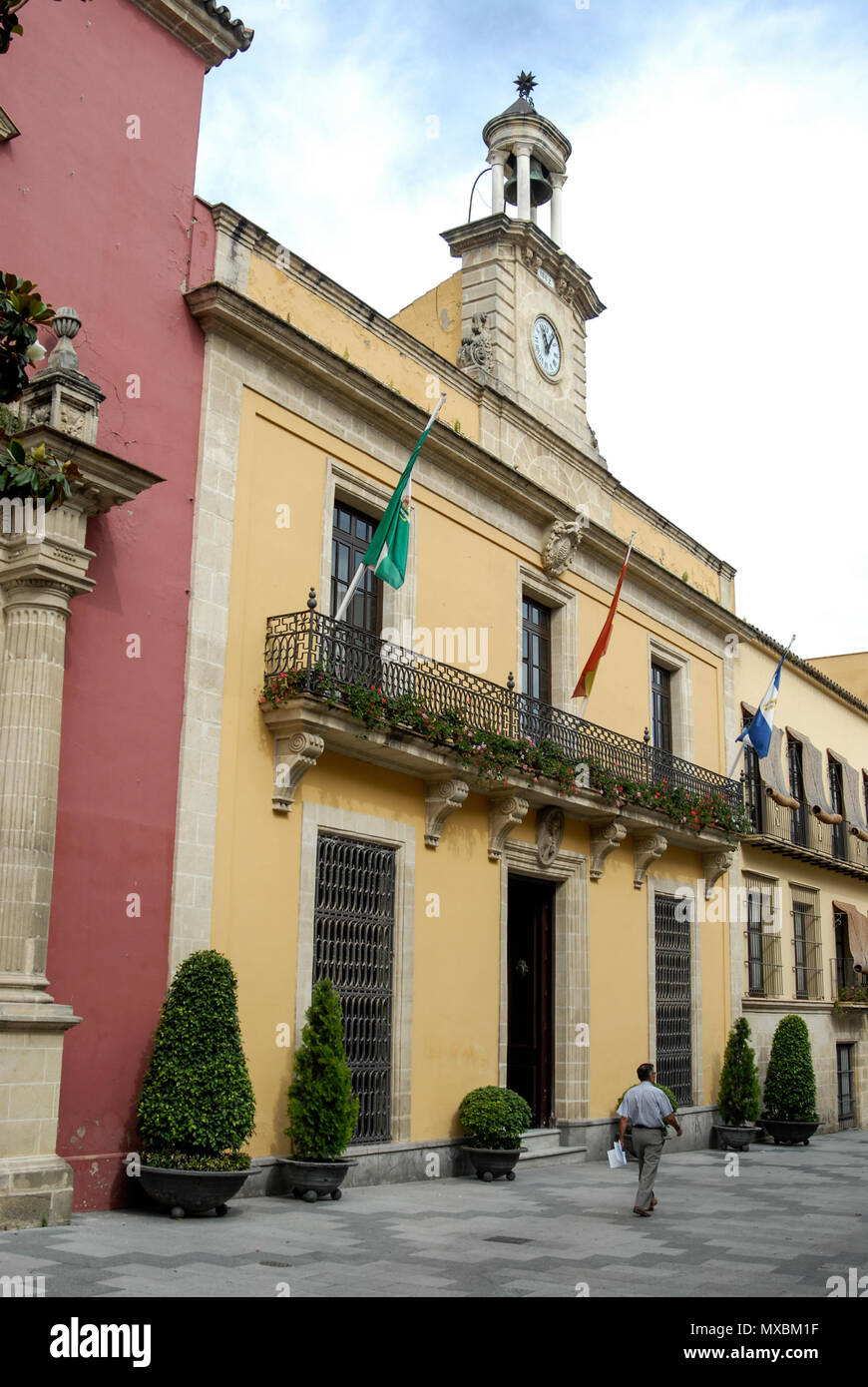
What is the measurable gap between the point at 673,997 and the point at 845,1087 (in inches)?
321

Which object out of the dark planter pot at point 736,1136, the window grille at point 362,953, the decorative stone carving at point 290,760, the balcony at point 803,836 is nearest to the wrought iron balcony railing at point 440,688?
the decorative stone carving at point 290,760

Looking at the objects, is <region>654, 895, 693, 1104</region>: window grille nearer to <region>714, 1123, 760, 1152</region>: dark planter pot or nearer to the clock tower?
<region>714, 1123, 760, 1152</region>: dark planter pot

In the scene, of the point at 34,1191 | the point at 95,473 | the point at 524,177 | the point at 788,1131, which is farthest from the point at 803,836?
the point at 34,1191

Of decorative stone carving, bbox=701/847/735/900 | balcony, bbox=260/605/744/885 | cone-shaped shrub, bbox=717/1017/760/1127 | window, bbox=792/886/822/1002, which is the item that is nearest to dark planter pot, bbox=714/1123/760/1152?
cone-shaped shrub, bbox=717/1017/760/1127

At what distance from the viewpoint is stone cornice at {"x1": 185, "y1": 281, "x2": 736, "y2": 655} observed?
1273cm

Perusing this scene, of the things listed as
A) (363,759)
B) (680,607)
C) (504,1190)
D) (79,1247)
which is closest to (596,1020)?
(504,1190)

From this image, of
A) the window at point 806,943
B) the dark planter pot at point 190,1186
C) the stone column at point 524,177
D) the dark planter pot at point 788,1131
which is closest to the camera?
the dark planter pot at point 190,1186

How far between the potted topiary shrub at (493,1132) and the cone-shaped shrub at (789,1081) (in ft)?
27.0

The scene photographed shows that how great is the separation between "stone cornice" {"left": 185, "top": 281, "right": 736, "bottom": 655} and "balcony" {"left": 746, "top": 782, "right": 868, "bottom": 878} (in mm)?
5566

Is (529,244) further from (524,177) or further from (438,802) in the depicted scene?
(438,802)

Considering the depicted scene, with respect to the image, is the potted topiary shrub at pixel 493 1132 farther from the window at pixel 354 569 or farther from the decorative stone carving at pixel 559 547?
the decorative stone carving at pixel 559 547

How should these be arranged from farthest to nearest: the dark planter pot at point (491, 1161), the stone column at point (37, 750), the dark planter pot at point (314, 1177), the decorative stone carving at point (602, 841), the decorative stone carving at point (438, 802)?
the decorative stone carving at point (602, 841)
the decorative stone carving at point (438, 802)
the dark planter pot at point (491, 1161)
the dark planter pot at point (314, 1177)
the stone column at point (37, 750)

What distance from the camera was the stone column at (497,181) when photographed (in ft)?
63.9

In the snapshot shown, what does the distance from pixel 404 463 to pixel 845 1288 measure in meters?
9.94
